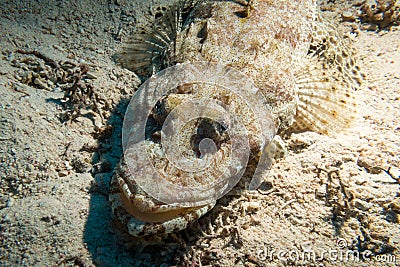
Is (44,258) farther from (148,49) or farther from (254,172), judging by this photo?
(148,49)

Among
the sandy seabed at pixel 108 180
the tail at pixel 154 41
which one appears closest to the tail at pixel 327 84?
the sandy seabed at pixel 108 180

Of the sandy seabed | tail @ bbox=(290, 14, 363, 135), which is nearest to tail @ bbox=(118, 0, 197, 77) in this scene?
the sandy seabed

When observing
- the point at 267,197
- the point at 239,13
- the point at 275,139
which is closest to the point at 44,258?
the point at 267,197

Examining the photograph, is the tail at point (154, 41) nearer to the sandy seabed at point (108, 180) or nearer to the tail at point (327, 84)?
the sandy seabed at point (108, 180)

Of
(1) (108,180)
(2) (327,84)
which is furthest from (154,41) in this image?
(2) (327,84)

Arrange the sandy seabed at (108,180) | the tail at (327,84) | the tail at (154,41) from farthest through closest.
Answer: the tail at (154,41)
the tail at (327,84)
the sandy seabed at (108,180)
